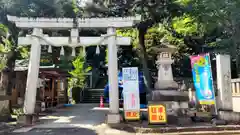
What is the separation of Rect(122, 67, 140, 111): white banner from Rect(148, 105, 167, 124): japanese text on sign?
88 centimetres

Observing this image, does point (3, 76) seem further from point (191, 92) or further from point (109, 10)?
point (191, 92)

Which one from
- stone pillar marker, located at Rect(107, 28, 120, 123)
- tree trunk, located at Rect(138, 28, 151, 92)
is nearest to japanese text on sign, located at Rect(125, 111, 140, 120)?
stone pillar marker, located at Rect(107, 28, 120, 123)

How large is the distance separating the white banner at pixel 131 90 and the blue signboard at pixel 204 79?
301cm

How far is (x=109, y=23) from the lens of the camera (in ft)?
36.5

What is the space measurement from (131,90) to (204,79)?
11.5 feet

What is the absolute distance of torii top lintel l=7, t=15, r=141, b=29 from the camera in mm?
11133

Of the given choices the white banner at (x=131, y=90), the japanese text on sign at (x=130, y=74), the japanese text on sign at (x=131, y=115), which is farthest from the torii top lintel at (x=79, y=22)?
the japanese text on sign at (x=131, y=115)

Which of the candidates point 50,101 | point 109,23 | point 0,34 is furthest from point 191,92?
point 0,34

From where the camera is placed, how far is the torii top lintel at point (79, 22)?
438 inches

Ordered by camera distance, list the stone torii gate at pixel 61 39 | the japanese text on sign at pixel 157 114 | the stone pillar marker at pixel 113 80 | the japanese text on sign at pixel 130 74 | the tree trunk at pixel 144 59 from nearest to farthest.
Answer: the japanese text on sign at pixel 157 114 < the stone pillar marker at pixel 113 80 < the japanese text on sign at pixel 130 74 < the stone torii gate at pixel 61 39 < the tree trunk at pixel 144 59

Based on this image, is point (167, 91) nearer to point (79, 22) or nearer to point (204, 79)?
point (204, 79)

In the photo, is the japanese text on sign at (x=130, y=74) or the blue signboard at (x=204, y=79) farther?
the japanese text on sign at (x=130, y=74)

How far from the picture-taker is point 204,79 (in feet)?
35.2

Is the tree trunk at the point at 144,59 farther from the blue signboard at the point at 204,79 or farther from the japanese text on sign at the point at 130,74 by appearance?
the japanese text on sign at the point at 130,74
